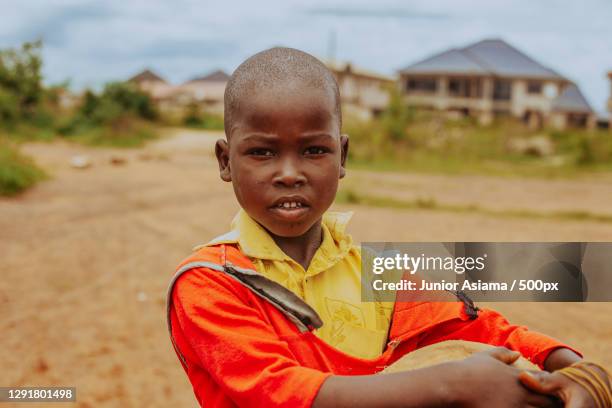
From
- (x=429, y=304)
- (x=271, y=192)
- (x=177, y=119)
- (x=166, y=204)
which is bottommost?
(x=177, y=119)

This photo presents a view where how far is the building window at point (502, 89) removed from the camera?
30.9m

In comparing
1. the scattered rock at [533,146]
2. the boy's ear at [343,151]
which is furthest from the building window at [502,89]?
the boy's ear at [343,151]

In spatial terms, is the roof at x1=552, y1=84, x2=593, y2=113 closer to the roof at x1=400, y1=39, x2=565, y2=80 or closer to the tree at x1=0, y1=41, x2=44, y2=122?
the roof at x1=400, y1=39, x2=565, y2=80

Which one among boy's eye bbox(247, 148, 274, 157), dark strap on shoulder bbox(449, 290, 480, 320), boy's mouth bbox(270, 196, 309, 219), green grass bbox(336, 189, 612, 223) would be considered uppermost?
boy's eye bbox(247, 148, 274, 157)

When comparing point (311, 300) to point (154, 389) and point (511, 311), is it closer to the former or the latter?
point (154, 389)

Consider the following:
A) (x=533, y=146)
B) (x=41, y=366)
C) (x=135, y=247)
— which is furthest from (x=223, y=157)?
(x=533, y=146)

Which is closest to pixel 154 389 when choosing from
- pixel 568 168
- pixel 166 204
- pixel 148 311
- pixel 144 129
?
pixel 148 311

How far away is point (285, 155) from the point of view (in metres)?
1.31

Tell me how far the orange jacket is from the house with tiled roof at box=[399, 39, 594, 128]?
1151 inches

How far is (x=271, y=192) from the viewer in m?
1.33

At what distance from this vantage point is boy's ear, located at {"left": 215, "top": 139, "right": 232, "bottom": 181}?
Result: 146cm

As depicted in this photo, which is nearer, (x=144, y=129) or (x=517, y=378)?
(x=517, y=378)

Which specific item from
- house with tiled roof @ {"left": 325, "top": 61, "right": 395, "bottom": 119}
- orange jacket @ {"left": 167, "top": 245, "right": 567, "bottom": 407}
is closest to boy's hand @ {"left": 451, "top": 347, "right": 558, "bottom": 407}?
orange jacket @ {"left": 167, "top": 245, "right": 567, "bottom": 407}

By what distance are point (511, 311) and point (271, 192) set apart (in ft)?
14.7
